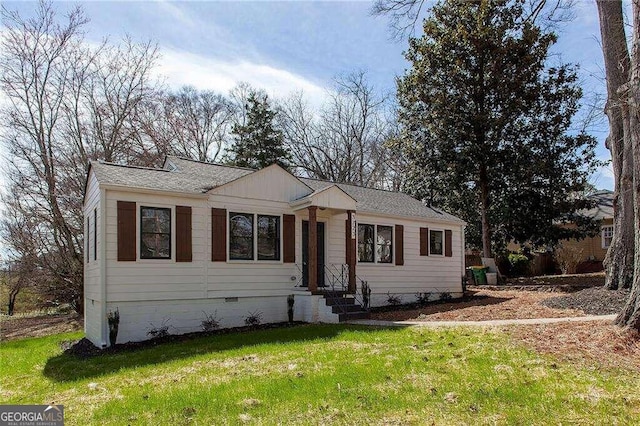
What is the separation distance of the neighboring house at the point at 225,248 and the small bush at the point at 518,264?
43.1ft

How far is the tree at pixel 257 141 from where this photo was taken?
28609mm

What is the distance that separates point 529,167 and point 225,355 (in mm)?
16836

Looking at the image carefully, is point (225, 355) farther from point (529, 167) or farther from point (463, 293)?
point (529, 167)

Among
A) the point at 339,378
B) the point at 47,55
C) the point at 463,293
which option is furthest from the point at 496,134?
the point at 47,55

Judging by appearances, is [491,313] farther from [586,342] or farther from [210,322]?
[210,322]

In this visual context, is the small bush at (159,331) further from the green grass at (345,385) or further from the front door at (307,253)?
the front door at (307,253)

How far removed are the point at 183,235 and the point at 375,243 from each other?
609 centimetres

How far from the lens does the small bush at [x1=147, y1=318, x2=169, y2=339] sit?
10.5 meters

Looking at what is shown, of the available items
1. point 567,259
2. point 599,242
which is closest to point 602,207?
point 599,242

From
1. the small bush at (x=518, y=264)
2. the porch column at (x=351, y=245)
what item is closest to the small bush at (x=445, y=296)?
the porch column at (x=351, y=245)

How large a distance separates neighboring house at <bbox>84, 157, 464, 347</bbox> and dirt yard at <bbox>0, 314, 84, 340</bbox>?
452 centimetres

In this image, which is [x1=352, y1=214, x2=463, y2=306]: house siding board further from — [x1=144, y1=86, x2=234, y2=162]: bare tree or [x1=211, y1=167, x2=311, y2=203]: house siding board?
[x1=144, y1=86, x2=234, y2=162]: bare tree

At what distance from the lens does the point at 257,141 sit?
2869cm

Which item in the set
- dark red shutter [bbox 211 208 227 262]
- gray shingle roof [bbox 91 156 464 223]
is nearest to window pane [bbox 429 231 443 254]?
gray shingle roof [bbox 91 156 464 223]
